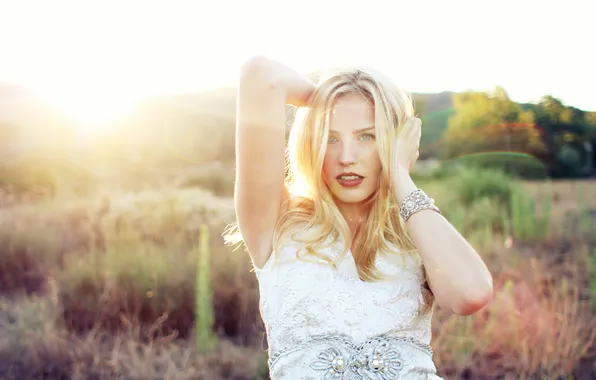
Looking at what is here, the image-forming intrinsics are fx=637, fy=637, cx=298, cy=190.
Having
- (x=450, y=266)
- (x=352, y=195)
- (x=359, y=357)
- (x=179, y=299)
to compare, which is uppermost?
(x=352, y=195)

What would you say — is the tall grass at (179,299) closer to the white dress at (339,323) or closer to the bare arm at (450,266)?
the white dress at (339,323)

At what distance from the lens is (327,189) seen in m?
2.08

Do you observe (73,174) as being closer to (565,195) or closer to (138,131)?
(138,131)

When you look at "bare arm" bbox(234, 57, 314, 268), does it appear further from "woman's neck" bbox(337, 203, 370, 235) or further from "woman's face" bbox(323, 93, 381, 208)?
"woman's neck" bbox(337, 203, 370, 235)

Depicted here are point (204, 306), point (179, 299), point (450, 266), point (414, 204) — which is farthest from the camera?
point (179, 299)

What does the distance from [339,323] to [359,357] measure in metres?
0.11

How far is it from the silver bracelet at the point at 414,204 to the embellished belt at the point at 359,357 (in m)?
0.38

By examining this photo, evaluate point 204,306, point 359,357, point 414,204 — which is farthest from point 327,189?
point 204,306

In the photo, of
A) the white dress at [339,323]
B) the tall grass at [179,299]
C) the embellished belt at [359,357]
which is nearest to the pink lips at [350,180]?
the white dress at [339,323]

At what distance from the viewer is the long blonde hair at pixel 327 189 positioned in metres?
1.99

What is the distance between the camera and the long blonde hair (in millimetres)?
1993

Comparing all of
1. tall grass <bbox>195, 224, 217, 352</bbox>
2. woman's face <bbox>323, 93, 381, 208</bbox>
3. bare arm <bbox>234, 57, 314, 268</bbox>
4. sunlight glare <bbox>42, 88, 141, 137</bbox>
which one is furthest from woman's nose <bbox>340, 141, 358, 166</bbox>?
sunlight glare <bbox>42, 88, 141, 137</bbox>

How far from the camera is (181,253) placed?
17.0ft

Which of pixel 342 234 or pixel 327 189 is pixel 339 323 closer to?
pixel 342 234
